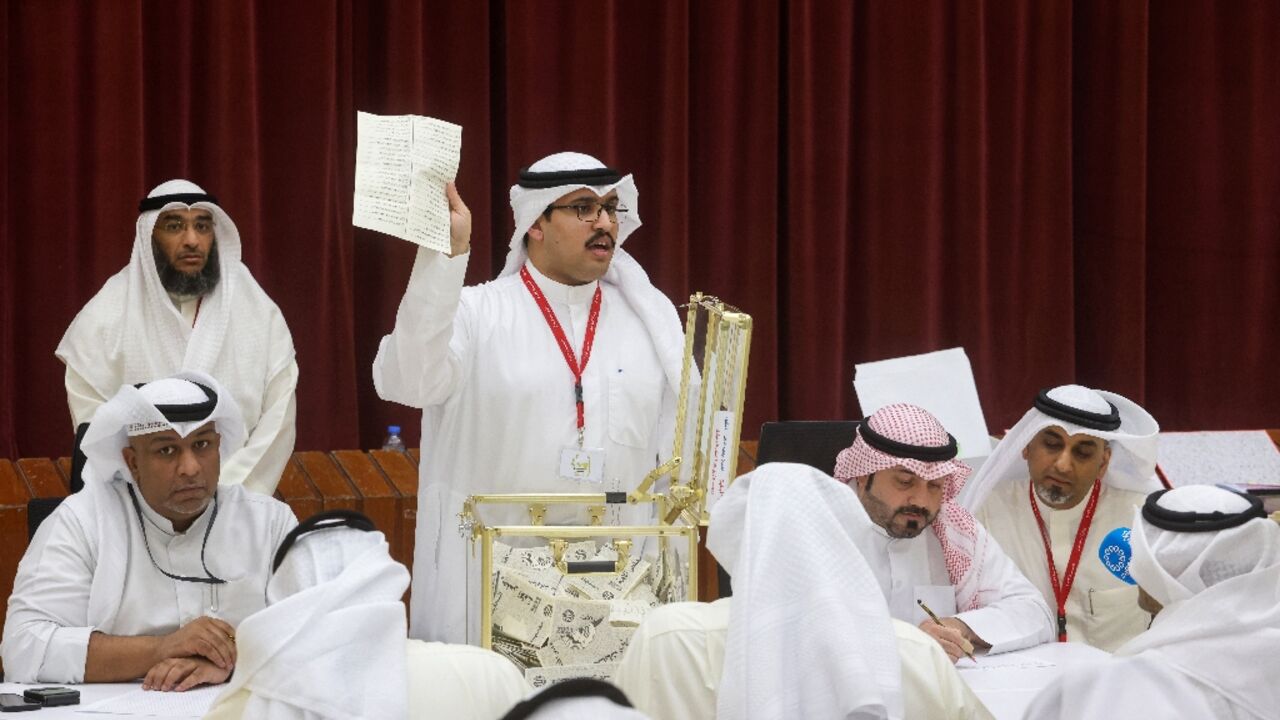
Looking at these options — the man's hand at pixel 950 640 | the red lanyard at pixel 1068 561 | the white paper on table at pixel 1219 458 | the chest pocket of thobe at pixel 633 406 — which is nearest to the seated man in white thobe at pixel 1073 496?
the red lanyard at pixel 1068 561

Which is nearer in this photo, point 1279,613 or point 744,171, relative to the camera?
point 1279,613

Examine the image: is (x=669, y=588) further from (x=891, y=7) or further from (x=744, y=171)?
(x=891, y=7)

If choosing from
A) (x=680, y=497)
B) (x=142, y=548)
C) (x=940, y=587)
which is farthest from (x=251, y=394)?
(x=940, y=587)

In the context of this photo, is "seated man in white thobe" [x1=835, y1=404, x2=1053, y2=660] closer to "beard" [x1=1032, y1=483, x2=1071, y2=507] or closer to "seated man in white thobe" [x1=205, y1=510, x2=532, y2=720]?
"beard" [x1=1032, y1=483, x2=1071, y2=507]

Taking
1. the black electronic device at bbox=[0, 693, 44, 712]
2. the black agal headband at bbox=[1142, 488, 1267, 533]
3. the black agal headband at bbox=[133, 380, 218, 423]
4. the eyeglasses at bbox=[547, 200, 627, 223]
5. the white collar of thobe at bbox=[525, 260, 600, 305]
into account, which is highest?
the eyeglasses at bbox=[547, 200, 627, 223]

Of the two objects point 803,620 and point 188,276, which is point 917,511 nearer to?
point 803,620

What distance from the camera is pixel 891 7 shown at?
23.1 feet

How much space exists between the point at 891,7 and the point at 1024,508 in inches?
127

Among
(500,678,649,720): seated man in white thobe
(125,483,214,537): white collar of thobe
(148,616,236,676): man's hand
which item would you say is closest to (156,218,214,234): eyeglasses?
(125,483,214,537): white collar of thobe

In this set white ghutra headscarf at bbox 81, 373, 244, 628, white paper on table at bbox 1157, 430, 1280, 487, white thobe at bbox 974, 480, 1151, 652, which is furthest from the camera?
white paper on table at bbox 1157, 430, 1280, 487

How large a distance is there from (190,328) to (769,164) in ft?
8.63

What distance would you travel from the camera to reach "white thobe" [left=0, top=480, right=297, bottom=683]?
330 centimetres

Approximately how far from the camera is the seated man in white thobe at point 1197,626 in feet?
8.20

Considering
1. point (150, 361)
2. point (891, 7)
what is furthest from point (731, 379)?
point (891, 7)
